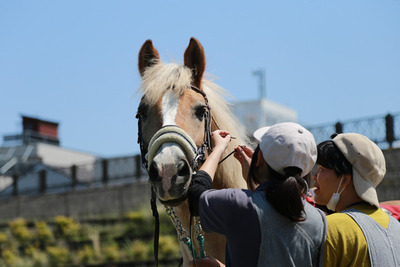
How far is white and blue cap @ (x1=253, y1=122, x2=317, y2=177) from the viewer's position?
7.64ft

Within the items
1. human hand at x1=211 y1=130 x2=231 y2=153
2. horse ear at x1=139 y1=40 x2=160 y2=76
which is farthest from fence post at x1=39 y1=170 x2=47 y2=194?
human hand at x1=211 y1=130 x2=231 y2=153

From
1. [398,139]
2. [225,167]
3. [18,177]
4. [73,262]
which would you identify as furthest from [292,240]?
[18,177]

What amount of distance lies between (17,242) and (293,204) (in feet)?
51.5

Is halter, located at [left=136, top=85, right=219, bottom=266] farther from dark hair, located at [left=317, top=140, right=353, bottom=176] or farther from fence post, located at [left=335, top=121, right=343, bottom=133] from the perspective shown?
fence post, located at [left=335, top=121, right=343, bottom=133]

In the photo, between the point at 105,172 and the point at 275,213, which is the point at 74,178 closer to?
the point at 105,172

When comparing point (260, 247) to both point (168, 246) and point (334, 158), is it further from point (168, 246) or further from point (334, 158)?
point (168, 246)

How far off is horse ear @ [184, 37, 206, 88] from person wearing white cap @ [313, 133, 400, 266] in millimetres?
1328

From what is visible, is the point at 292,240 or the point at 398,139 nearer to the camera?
the point at 292,240

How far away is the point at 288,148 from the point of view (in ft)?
7.64

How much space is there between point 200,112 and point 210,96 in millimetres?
327

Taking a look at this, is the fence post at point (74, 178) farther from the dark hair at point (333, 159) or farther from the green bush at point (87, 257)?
the dark hair at point (333, 159)

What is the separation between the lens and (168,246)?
506 inches

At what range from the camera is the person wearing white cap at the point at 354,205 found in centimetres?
237

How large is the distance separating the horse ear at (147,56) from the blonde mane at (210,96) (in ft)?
0.23
